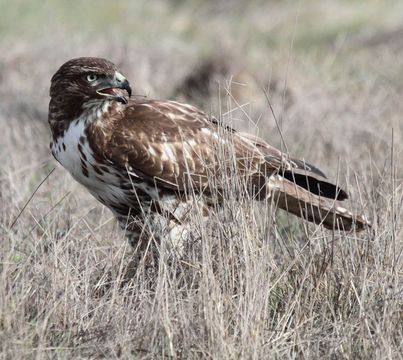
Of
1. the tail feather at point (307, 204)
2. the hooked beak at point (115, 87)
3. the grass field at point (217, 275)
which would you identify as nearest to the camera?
the grass field at point (217, 275)

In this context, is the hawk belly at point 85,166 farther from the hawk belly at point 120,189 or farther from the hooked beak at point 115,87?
the hooked beak at point 115,87

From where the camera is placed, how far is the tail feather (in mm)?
5621

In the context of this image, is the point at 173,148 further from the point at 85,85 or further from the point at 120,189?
the point at 85,85

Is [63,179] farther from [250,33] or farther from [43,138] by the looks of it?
[250,33]

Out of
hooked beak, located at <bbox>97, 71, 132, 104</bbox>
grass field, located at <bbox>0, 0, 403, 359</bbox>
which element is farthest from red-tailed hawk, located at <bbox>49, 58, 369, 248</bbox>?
grass field, located at <bbox>0, 0, 403, 359</bbox>

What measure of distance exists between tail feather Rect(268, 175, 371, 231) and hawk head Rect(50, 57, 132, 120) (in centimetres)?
90

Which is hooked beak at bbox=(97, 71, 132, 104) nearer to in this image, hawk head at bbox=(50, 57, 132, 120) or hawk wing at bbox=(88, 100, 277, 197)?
hawk head at bbox=(50, 57, 132, 120)

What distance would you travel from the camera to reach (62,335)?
443 cm

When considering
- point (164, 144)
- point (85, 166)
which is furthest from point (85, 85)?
point (164, 144)

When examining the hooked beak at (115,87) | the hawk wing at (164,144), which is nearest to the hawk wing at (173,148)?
the hawk wing at (164,144)

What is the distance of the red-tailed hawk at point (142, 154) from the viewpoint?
537cm

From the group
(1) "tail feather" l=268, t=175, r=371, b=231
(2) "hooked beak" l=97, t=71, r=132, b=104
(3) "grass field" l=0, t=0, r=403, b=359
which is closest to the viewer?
(3) "grass field" l=0, t=0, r=403, b=359

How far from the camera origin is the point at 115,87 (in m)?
5.31

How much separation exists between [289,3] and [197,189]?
447 inches
